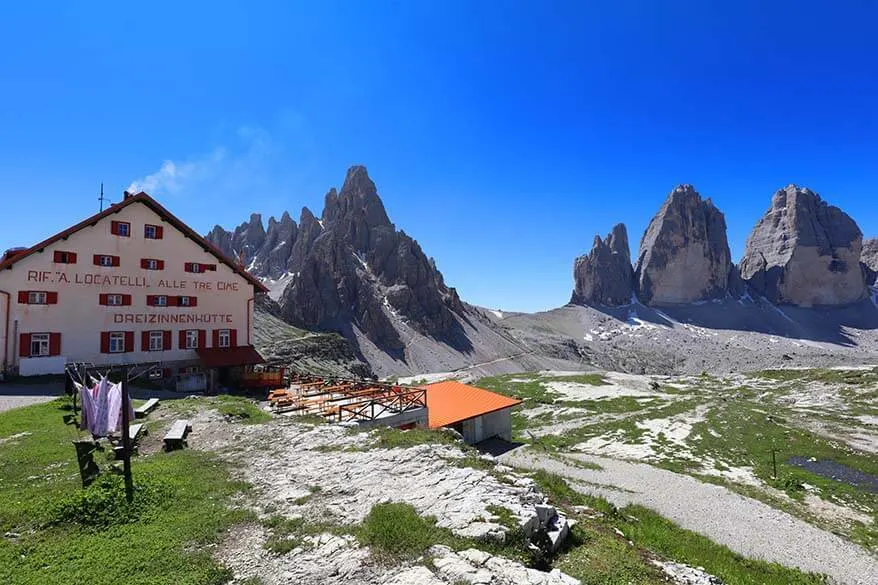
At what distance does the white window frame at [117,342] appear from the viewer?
35625 mm

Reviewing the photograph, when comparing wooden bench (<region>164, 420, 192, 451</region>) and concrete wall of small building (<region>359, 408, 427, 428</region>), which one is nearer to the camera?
wooden bench (<region>164, 420, 192, 451</region>)

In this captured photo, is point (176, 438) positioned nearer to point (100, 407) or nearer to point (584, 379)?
point (100, 407)

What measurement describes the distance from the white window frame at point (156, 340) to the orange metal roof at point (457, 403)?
79.8 feet

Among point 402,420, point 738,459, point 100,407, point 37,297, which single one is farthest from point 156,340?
point 738,459

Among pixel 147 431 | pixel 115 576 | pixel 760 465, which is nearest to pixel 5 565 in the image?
pixel 115 576

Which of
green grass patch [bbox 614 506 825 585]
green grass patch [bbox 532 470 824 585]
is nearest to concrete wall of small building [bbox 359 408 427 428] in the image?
green grass patch [bbox 532 470 824 585]

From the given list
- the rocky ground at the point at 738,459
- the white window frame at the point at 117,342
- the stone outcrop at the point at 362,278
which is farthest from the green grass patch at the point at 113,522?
the stone outcrop at the point at 362,278

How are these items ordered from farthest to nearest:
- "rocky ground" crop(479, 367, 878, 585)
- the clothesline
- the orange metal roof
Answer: the orange metal roof, "rocky ground" crop(479, 367, 878, 585), the clothesline

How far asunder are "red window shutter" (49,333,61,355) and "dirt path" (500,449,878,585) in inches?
1418

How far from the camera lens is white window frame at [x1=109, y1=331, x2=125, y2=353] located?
35.6m

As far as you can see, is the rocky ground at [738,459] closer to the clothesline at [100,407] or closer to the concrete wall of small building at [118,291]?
the clothesline at [100,407]

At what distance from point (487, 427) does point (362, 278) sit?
121745 millimetres

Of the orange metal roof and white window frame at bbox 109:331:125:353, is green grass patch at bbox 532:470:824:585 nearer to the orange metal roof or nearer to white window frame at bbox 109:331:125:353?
the orange metal roof

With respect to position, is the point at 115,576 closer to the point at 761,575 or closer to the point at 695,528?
the point at 761,575
